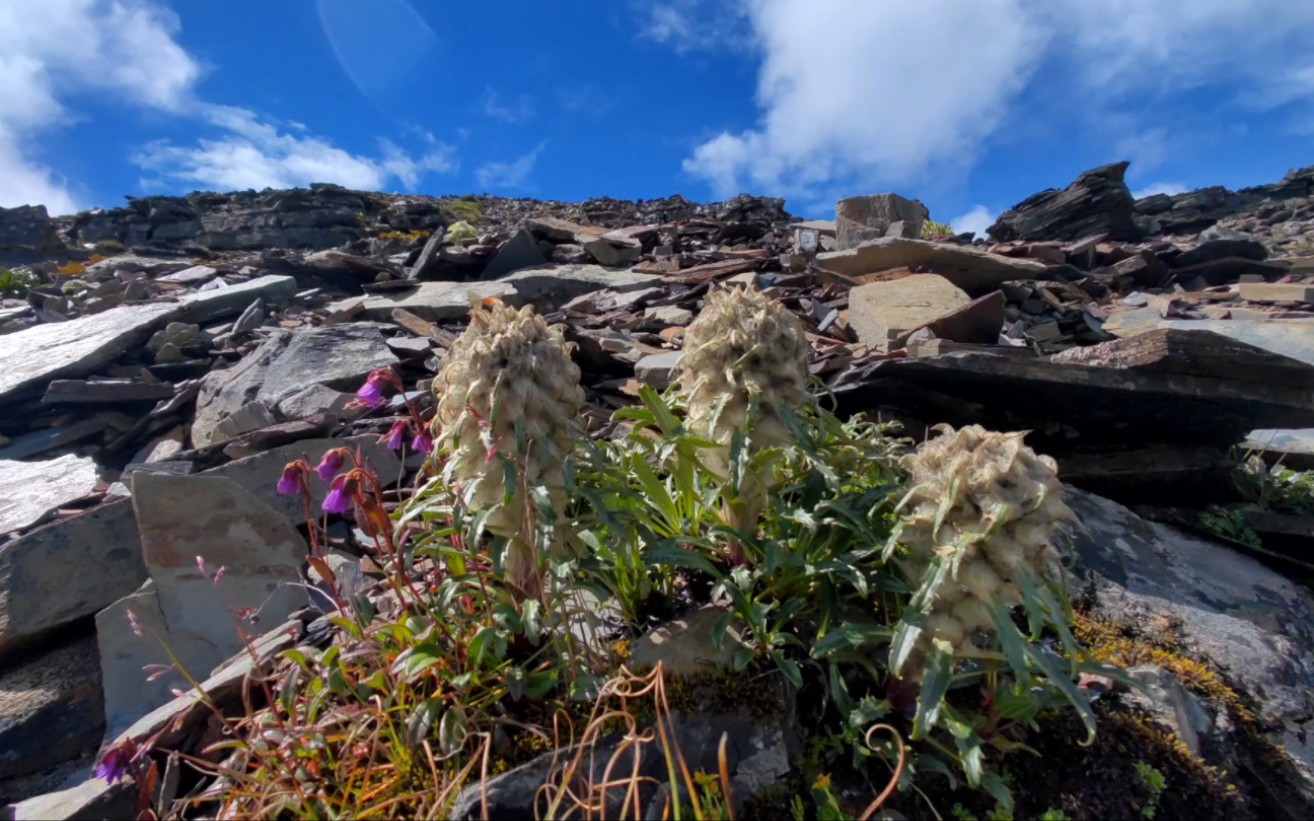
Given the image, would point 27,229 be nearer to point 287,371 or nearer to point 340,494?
point 287,371

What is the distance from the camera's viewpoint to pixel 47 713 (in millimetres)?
4059

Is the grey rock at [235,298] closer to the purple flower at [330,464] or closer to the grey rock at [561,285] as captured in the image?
the grey rock at [561,285]

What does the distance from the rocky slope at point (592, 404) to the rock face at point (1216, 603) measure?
17 millimetres

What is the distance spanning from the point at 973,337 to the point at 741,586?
470 centimetres

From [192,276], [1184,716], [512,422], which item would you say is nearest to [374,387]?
[512,422]

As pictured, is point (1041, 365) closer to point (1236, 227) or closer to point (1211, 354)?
point (1211, 354)

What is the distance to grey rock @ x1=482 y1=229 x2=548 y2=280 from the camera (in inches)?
466

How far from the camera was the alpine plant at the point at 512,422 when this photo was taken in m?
2.51

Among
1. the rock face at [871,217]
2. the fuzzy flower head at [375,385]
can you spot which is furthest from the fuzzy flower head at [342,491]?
the rock face at [871,217]

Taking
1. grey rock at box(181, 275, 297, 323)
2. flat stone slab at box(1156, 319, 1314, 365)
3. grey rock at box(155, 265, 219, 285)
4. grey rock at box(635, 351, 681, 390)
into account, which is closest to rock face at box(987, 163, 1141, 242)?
flat stone slab at box(1156, 319, 1314, 365)

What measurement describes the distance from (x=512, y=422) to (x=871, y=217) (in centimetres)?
1091

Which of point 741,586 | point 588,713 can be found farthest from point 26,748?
point 741,586

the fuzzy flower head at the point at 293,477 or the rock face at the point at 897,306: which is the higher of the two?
the rock face at the point at 897,306

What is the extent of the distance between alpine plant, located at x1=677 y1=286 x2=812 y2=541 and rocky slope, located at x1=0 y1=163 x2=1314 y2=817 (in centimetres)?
98
